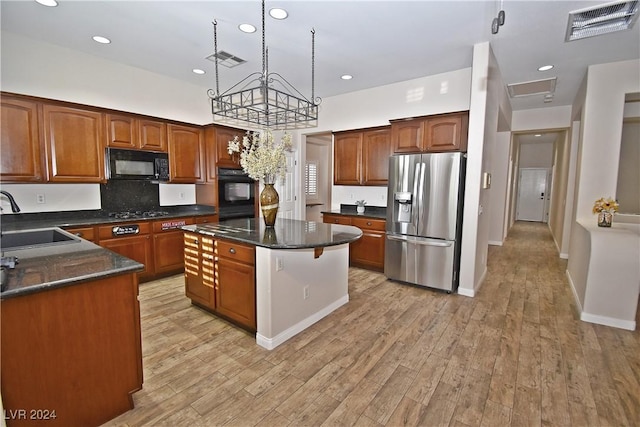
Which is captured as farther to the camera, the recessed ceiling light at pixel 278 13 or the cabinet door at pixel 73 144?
the cabinet door at pixel 73 144

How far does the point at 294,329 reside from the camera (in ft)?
8.72

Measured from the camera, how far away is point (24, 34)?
10.3 ft

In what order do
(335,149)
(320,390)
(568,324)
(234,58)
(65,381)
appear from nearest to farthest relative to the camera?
(65,381), (320,390), (568,324), (234,58), (335,149)

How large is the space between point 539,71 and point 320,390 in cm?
477

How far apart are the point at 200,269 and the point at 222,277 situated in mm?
378

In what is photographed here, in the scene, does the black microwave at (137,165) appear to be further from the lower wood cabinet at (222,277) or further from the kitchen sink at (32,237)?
the lower wood cabinet at (222,277)

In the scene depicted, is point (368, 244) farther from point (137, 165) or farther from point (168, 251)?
point (137, 165)

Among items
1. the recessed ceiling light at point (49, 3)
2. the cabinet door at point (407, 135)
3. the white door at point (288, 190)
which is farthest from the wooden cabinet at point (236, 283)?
the white door at point (288, 190)

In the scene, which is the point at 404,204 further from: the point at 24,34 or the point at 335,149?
the point at 24,34

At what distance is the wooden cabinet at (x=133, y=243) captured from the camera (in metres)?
3.51

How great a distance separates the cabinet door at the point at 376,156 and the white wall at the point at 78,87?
9.62 ft

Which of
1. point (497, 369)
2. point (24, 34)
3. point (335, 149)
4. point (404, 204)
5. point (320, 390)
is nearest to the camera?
point (320, 390)

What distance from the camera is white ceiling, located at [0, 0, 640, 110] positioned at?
8.47 feet

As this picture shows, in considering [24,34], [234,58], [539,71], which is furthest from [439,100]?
[24,34]
